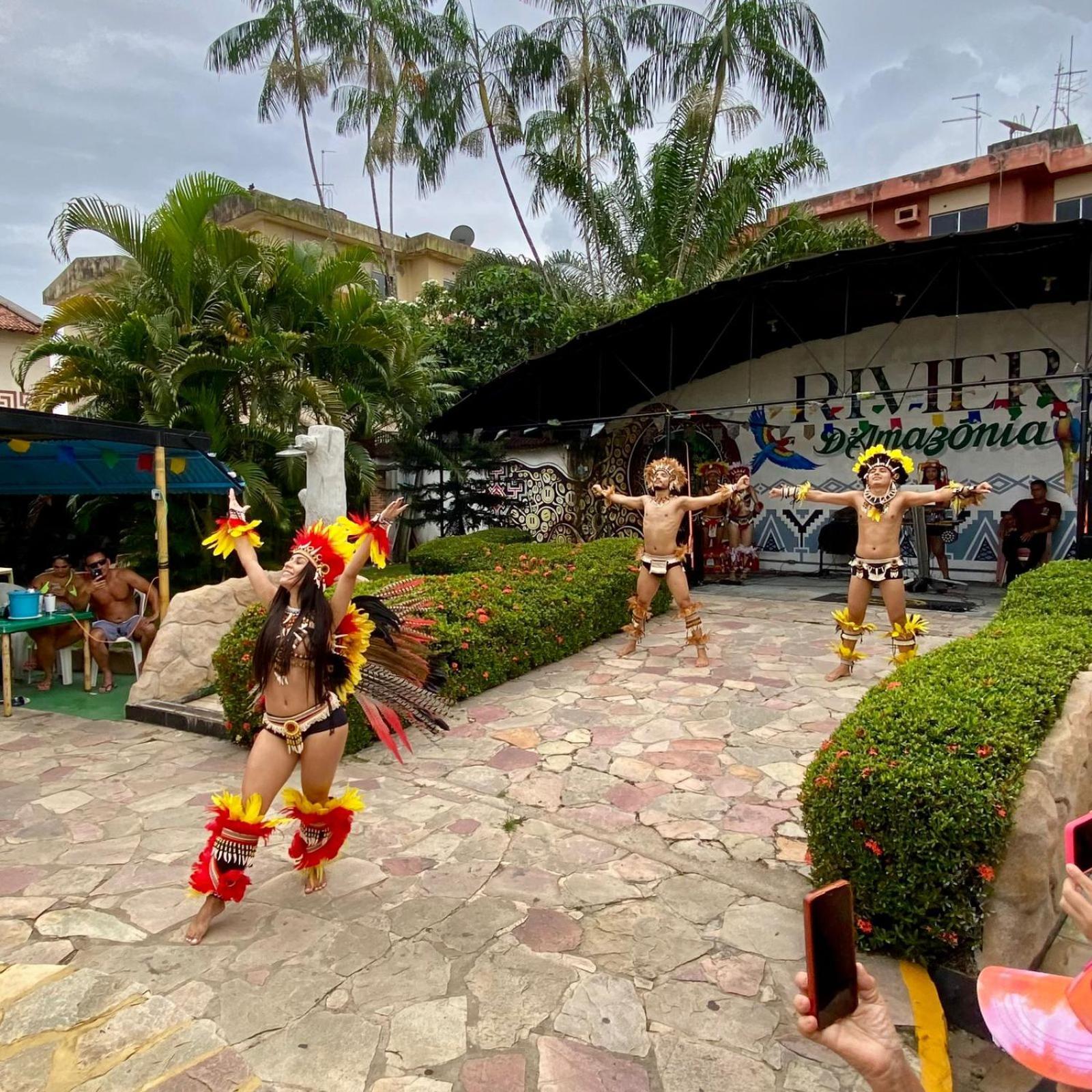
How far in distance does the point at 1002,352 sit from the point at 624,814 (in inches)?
453

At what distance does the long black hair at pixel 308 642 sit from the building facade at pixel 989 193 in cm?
1819

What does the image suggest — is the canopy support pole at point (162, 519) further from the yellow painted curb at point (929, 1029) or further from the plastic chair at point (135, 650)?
the yellow painted curb at point (929, 1029)

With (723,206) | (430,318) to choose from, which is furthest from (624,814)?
(430,318)

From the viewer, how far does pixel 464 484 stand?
15.5m

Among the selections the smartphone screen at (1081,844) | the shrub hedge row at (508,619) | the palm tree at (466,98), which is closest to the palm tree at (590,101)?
the palm tree at (466,98)

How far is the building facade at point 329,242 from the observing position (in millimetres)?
20047

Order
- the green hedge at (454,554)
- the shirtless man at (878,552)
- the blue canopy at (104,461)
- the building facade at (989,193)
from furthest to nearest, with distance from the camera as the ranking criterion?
the building facade at (989,193) < the green hedge at (454,554) < the blue canopy at (104,461) < the shirtless man at (878,552)

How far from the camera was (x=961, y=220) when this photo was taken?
20531 mm

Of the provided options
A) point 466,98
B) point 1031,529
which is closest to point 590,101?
point 466,98

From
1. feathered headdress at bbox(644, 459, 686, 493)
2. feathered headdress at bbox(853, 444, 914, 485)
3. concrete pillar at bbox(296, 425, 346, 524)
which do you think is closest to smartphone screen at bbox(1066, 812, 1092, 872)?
feathered headdress at bbox(853, 444, 914, 485)

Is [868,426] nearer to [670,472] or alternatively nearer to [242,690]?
[670,472]

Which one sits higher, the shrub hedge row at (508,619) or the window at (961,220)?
the window at (961,220)

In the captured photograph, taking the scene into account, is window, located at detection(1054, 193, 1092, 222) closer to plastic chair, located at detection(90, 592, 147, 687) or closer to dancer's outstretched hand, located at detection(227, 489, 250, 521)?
plastic chair, located at detection(90, 592, 147, 687)

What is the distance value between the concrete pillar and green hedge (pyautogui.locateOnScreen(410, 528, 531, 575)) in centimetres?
307
